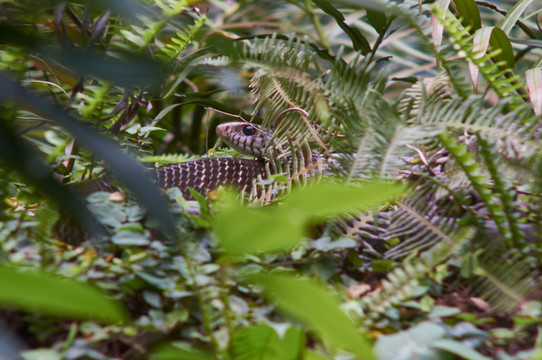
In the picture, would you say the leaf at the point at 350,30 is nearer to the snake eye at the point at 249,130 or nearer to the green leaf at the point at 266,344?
the snake eye at the point at 249,130

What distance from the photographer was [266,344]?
Result: 1.80 ft

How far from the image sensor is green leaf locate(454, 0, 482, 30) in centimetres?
146

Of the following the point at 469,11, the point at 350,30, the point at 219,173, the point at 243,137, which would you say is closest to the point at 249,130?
the point at 243,137

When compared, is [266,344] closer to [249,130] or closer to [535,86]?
[535,86]

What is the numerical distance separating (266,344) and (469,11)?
134 cm

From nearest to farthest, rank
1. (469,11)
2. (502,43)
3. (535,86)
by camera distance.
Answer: (535,86) → (502,43) → (469,11)

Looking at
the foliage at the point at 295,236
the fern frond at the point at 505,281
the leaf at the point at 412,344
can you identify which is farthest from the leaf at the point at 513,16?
the leaf at the point at 412,344

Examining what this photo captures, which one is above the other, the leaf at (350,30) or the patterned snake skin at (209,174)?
the leaf at (350,30)

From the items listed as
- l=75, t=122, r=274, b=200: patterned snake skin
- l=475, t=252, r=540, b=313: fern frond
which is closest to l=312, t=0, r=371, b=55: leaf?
l=75, t=122, r=274, b=200: patterned snake skin

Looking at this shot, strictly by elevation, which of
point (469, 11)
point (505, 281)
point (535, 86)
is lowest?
point (505, 281)

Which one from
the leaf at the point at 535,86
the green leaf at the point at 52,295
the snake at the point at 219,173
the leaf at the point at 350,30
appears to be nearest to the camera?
the green leaf at the point at 52,295

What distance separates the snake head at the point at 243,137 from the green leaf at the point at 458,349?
110cm

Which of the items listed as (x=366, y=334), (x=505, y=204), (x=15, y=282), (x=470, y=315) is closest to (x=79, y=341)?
(x=15, y=282)

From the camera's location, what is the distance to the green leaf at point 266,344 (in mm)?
543
